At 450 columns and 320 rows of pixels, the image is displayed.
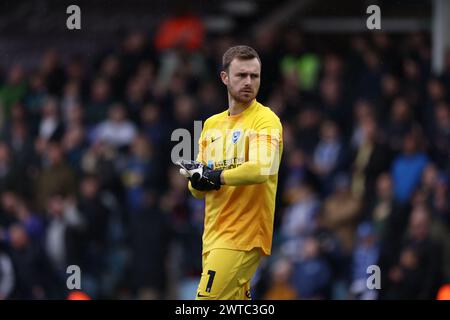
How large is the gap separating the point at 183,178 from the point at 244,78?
8120 millimetres

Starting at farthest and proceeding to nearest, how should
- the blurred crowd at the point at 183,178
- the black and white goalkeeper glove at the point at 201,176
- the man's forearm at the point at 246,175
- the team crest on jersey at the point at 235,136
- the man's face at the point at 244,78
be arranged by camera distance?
the blurred crowd at the point at 183,178 → the team crest on jersey at the point at 235,136 → the man's face at the point at 244,78 → the black and white goalkeeper glove at the point at 201,176 → the man's forearm at the point at 246,175

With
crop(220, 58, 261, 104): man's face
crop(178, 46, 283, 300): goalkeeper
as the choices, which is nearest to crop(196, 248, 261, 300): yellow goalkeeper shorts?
crop(178, 46, 283, 300): goalkeeper

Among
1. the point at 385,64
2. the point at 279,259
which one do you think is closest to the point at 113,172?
the point at 279,259

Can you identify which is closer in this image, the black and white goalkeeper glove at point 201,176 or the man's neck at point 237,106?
the black and white goalkeeper glove at point 201,176

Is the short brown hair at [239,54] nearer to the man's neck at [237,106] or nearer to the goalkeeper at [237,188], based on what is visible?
the goalkeeper at [237,188]

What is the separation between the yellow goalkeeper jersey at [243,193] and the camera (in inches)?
342

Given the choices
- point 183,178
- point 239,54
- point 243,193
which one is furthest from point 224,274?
point 183,178

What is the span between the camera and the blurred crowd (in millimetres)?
14977

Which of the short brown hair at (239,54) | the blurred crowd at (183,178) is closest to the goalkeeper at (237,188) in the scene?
the short brown hair at (239,54)

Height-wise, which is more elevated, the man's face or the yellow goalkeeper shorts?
the man's face

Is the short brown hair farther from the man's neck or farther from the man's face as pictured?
the man's neck

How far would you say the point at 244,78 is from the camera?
8.69 m

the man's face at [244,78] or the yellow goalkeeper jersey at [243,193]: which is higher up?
the man's face at [244,78]
